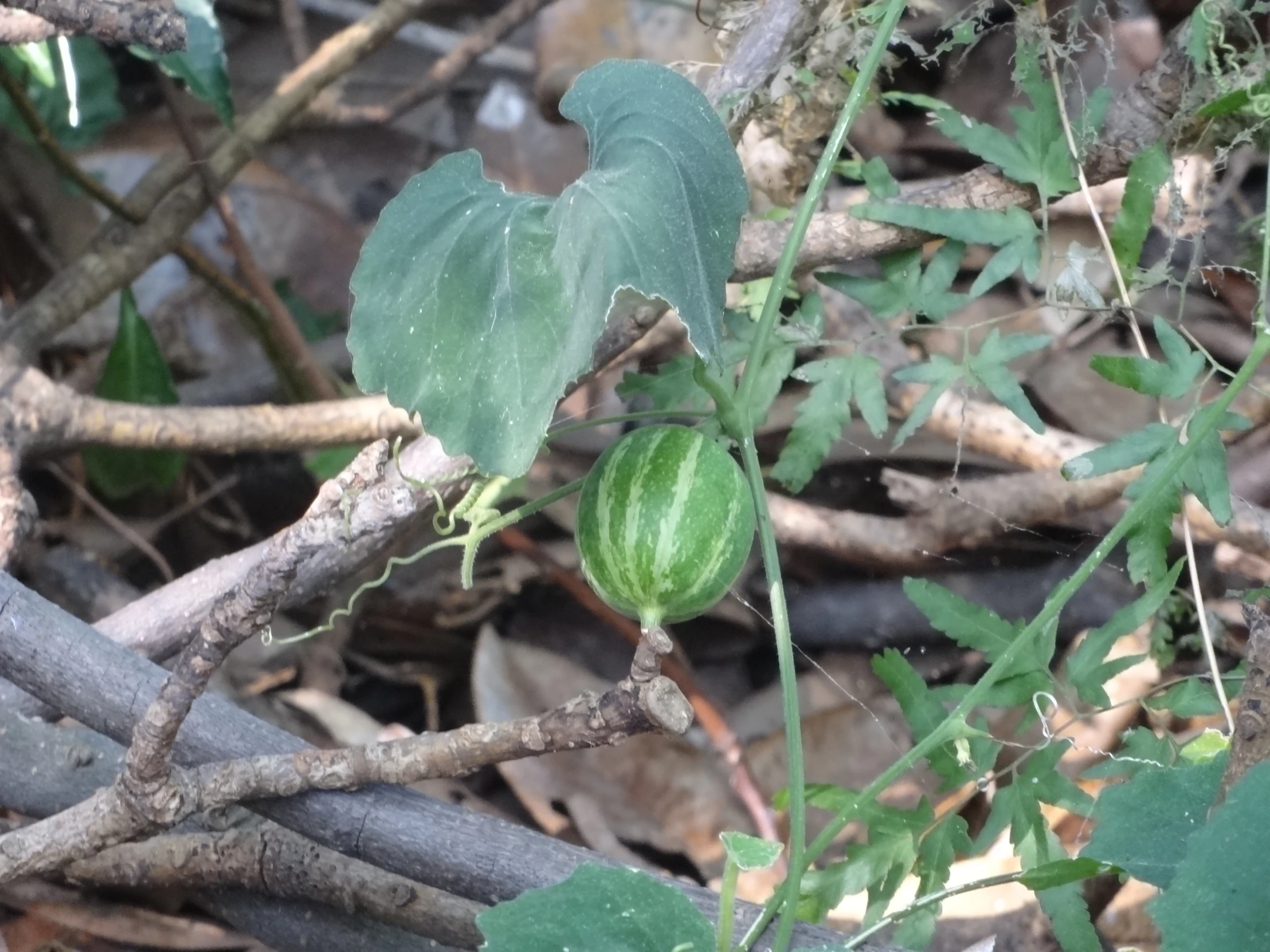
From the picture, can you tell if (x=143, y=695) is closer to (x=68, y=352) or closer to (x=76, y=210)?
(x=68, y=352)

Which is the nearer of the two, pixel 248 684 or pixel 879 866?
pixel 879 866

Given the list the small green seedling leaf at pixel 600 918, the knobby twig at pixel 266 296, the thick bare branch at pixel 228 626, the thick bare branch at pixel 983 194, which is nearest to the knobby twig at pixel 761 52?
the thick bare branch at pixel 983 194

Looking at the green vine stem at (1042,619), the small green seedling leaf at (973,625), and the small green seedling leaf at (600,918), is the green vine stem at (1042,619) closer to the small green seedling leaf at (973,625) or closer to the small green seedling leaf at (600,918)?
the small green seedling leaf at (973,625)

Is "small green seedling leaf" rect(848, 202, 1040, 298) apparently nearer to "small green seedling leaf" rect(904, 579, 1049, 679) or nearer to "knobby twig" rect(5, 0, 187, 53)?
"small green seedling leaf" rect(904, 579, 1049, 679)

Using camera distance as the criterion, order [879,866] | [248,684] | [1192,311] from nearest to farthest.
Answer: [879,866] < [248,684] < [1192,311]

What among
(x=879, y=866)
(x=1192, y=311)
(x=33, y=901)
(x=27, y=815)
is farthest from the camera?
(x=1192, y=311)

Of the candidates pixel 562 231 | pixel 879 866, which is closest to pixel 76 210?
pixel 562 231
